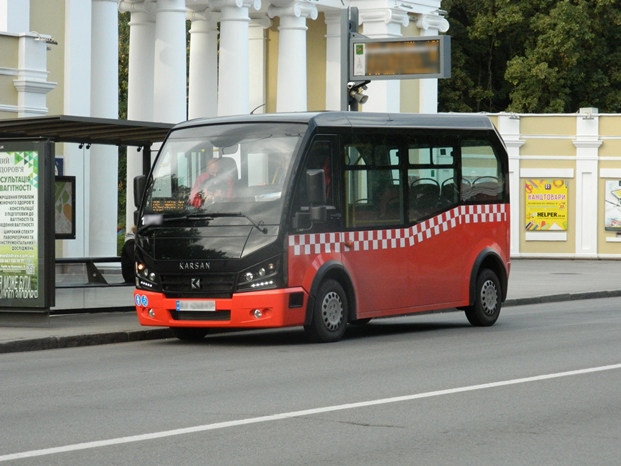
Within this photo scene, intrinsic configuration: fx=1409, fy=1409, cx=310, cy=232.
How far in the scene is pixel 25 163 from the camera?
17359 mm

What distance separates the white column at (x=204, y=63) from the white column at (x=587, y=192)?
12218 mm

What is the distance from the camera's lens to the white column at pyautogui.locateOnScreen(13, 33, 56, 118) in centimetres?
2516

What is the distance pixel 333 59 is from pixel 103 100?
13.4 metres

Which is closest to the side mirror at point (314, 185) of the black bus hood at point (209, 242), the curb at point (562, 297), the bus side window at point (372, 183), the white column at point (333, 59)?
the black bus hood at point (209, 242)

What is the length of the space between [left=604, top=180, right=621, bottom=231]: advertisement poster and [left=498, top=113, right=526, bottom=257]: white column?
2.75 meters

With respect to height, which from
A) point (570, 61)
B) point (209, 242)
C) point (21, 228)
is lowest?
point (209, 242)

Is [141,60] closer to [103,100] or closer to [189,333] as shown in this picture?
[103,100]

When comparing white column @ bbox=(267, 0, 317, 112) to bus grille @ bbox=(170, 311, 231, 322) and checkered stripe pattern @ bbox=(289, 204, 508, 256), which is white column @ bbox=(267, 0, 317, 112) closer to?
checkered stripe pattern @ bbox=(289, 204, 508, 256)

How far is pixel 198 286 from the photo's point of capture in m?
16.0

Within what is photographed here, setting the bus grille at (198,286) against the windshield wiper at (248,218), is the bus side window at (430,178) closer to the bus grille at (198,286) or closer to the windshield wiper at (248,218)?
the windshield wiper at (248,218)

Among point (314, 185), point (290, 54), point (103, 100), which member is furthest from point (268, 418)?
point (290, 54)

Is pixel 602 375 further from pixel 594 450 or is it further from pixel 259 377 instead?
pixel 594 450

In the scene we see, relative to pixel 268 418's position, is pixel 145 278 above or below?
above

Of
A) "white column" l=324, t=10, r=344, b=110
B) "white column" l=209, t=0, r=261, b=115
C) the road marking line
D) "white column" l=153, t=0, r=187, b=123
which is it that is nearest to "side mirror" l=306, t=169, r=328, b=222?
the road marking line
